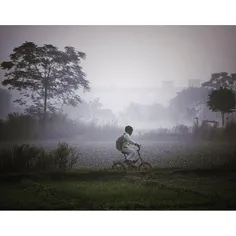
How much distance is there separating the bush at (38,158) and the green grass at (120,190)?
116mm

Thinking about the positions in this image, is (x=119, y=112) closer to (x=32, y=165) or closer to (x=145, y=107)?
(x=145, y=107)

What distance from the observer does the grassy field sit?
4930 millimetres

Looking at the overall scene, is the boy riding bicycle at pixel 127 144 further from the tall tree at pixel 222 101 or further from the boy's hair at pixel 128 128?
the tall tree at pixel 222 101

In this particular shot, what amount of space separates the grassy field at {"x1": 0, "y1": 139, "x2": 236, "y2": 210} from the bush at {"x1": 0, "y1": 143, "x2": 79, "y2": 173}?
4.0 inches

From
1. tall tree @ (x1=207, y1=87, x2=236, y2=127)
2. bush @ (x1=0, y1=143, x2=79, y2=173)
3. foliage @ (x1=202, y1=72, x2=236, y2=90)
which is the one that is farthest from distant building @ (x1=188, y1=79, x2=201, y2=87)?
bush @ (x1=0, y1=143, x2=79, y2=173)

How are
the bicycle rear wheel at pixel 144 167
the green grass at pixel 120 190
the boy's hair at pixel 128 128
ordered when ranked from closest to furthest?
1. the green grass at pixel 120 190
2. the bicycle rear wheel at pixel 144 167
3. the boy's hair at pixel 128 128

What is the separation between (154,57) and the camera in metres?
5.34

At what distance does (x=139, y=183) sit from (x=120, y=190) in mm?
284

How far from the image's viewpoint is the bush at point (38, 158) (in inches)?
204

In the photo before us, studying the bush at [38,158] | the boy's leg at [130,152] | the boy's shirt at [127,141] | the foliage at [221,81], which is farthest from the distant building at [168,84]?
the bush at [38,158]

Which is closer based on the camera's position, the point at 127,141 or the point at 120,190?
the point at 120,190

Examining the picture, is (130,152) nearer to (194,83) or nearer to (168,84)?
(168,84)

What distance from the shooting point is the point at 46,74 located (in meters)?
5.32

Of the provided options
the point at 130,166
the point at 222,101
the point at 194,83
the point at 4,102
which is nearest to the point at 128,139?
the point at 130,166
